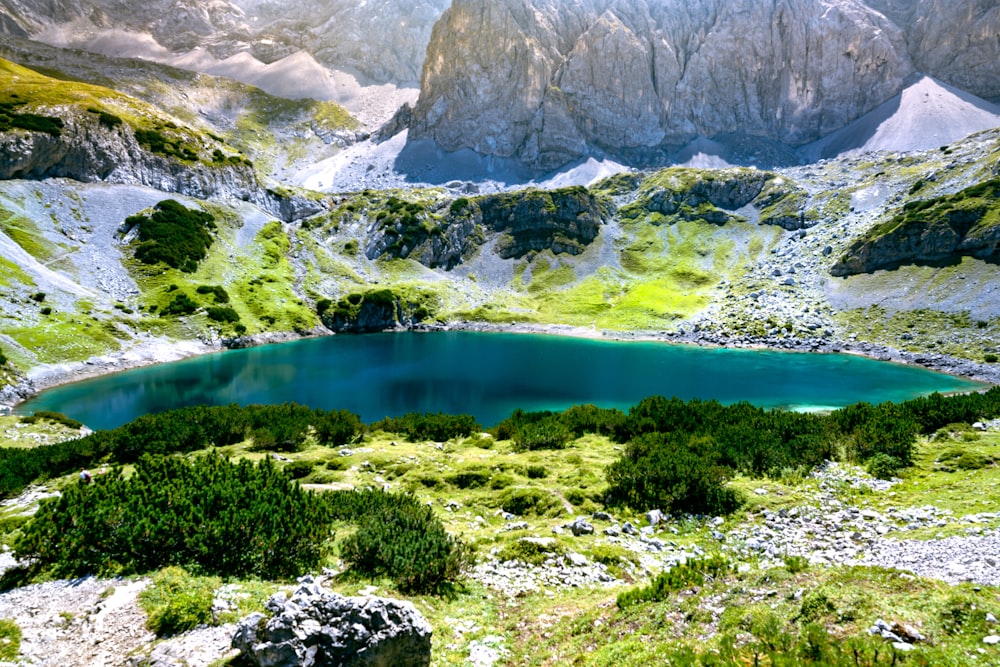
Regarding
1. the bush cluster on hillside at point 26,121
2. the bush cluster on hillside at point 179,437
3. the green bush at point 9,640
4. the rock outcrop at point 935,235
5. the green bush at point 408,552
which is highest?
the bush cluster on hillside at point 26,121

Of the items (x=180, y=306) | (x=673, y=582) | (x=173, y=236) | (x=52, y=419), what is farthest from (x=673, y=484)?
(x=173, y=236)

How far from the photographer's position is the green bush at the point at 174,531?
1270cm

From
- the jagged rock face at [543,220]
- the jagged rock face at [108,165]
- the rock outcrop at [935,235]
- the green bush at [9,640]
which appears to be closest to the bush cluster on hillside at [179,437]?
the green bush at [9,640]

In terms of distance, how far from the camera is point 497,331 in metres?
128

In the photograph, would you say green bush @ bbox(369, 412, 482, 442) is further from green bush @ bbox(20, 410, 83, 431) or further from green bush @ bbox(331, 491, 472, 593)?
green bush @ bbox(20, 410, 83, 431)

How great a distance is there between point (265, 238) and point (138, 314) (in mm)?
56450

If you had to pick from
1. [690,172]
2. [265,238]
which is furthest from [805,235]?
[265,238]

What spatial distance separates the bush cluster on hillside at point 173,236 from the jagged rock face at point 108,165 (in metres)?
15.6

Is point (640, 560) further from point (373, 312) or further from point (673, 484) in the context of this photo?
point (373, 312)

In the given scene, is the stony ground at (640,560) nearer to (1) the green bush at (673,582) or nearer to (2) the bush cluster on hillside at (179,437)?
(1) the green bush at (673,582)

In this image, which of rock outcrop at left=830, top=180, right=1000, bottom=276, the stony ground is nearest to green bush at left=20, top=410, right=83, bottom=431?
the stony ground

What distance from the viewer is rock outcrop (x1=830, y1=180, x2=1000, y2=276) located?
98250 mm

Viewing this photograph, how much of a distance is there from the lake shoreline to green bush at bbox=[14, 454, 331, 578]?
202ft

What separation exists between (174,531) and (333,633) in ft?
23.6
